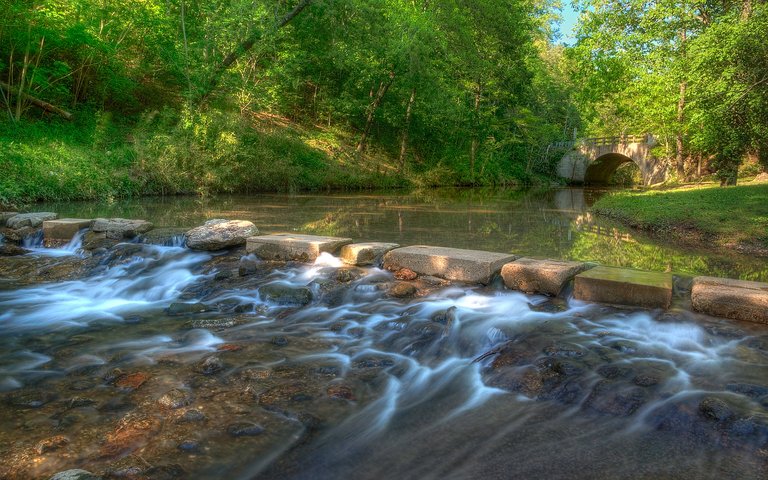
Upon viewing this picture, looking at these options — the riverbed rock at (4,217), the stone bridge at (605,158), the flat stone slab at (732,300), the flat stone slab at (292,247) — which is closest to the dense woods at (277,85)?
the riverbed rock at (4,217)

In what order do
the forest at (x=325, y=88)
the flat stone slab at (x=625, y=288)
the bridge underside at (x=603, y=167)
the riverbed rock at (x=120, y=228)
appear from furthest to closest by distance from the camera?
the bridge underside at (x=603, y=167) → the forest at (x=325, y=88) → the riverbed rock at (x=120, y=228) → the flat stone slab at (x=625, y=288)

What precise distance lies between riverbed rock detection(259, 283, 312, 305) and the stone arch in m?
38.6

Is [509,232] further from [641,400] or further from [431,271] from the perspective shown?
[641,400]

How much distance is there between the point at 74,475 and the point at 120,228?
653 cm

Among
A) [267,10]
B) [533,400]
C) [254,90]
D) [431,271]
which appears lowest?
[533,400]

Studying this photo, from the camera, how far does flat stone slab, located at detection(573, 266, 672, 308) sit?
4.59 meters

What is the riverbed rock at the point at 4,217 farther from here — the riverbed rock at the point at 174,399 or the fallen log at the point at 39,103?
the fallen log at the point at 39,103

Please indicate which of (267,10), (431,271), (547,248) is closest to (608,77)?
(267,10)

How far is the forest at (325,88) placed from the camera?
1423 cm

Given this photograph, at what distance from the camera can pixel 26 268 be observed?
6953 millimetres

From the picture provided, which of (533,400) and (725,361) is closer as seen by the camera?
(533,400)

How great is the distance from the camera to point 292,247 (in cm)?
668

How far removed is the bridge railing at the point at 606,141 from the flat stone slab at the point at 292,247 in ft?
104

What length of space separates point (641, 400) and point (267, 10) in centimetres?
2059
